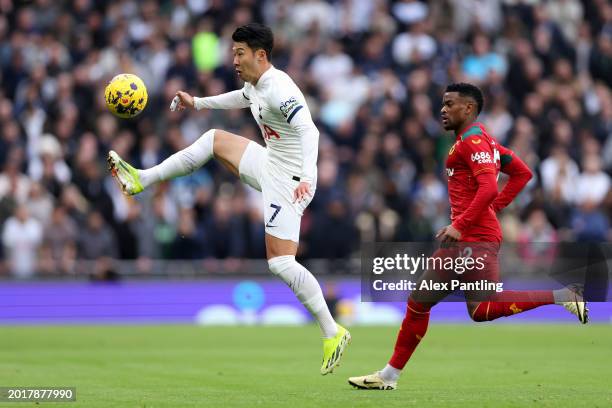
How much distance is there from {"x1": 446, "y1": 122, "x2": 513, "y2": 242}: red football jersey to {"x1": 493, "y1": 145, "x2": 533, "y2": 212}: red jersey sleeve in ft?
0.24

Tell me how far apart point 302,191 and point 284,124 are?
0.90 meters

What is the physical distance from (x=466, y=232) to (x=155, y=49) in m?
Result: 14.3

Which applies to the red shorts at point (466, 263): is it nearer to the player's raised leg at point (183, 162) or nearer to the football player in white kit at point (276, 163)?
the football player in white kit at point (276, 163)

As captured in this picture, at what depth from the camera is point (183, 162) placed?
12.5 m

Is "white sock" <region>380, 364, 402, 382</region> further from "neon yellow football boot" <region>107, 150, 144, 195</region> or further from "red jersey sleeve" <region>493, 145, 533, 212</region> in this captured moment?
"neon yellow football boot" <region>107, 150, 144, 195</region>

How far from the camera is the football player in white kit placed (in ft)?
39.1

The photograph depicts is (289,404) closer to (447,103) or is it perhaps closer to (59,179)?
(447,103)

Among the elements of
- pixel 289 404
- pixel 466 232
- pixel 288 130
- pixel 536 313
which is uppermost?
pixel 288 130

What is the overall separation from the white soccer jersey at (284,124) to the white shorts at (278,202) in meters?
0.06

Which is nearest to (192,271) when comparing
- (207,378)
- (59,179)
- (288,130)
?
(59,179)

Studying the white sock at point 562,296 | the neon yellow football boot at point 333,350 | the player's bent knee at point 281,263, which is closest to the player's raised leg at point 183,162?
the player's bent knee at point 281,263

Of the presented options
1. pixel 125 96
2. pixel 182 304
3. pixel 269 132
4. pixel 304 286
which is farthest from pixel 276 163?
pixel 182 304

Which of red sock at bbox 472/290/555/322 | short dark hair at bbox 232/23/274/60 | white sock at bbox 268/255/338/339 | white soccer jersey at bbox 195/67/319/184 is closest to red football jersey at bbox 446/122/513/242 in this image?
Answer: red sock at bbox 472/290/555/322

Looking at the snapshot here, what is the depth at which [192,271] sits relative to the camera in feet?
74.7
